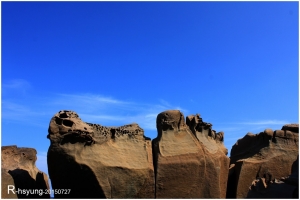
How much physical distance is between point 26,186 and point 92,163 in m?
2.60

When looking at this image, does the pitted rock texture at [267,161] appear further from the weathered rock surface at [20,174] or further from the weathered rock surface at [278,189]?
the weathered rock surface at [20,174]

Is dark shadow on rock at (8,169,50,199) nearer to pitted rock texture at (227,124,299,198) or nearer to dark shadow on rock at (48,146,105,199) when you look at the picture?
dark shadow on rock at (48,146,105,199)

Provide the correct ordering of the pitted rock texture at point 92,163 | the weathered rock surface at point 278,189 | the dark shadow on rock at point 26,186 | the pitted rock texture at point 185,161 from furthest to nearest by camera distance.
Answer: the dark shadow on rock at point 26,186 < the pitted rock texture at point 185,161 < the pitted rock texture at point 92,163 < the weathered rock surface at point 278,189

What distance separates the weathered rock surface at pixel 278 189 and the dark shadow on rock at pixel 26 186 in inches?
223

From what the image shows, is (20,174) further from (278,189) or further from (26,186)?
(278,189)

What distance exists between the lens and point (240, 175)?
481 inches

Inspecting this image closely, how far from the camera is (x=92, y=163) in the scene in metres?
9.90

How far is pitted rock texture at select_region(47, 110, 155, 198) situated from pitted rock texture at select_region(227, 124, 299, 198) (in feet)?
10.7

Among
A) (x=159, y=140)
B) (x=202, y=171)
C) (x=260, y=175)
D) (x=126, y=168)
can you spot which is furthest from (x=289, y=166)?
(x=126, y=168)

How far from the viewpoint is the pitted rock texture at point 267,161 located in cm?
1222

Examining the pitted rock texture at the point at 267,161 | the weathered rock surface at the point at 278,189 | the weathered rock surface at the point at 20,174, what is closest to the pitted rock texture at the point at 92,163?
the weathered rock surface at the point at 20,174

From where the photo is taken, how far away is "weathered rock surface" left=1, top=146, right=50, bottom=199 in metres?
10.8

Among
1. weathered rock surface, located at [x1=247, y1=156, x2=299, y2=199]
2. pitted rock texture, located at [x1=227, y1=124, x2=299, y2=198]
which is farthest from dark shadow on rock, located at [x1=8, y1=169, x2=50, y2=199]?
weathered rock surface, located at [x1=247, y1=156, x2=299, y2=199]

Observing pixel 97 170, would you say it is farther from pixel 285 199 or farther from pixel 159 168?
pixel 285 199
